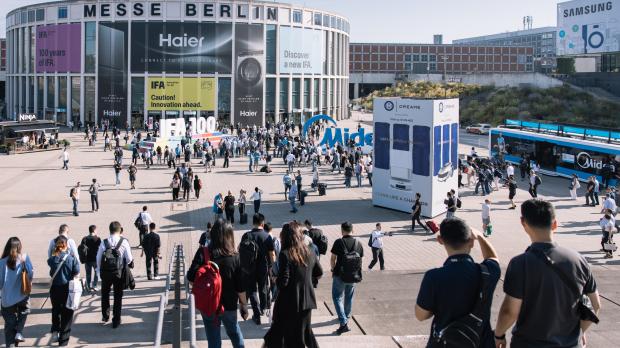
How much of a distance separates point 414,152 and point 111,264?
16.1 metres

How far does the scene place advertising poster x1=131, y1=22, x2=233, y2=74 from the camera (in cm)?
7019

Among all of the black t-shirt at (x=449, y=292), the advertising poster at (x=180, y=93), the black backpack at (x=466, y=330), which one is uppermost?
the advertising poster at (x=180, y=93)

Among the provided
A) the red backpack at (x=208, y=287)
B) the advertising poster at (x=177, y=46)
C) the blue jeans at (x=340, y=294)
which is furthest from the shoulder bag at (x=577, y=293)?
the advertising poster at (x=177, y=46)

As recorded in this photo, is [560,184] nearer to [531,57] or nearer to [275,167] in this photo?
[275,167]

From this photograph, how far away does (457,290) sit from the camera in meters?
5.48

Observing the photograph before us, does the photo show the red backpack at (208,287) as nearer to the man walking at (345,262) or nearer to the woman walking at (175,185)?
the man walking at (345,262)

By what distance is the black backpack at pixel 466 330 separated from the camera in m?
5.48

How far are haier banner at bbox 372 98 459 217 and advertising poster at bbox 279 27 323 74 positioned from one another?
1911 inches

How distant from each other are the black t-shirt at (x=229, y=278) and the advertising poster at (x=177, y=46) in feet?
211

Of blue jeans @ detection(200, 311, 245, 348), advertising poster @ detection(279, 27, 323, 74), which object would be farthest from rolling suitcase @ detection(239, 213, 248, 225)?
advertising poster @ detection(279, 27, 323, 74)

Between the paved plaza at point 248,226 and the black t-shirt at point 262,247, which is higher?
the black t-shirt at point 262,247

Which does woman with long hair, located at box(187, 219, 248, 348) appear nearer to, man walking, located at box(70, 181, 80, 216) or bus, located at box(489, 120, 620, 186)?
man walking, located at box(70, 181, 80, 216)

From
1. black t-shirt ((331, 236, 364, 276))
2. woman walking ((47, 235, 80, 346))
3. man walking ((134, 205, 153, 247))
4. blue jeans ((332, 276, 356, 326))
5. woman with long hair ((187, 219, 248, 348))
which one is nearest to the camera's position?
woman with long hair ((187, 219, 248, 348))

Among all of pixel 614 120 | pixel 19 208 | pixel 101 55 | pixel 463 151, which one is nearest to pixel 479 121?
pixel 614 120
